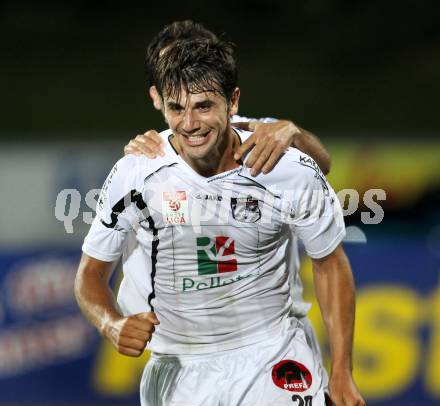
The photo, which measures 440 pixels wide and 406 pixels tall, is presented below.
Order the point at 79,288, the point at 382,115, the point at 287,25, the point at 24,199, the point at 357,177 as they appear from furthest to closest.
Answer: the point at 287,25 < the point at 382,115 < the point at 357,177 < the point at 24,199 < the point at 79,288

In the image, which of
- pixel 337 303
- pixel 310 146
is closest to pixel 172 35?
pixel 310 146

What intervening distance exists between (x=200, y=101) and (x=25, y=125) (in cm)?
705

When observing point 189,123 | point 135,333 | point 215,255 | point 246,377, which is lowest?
point 246,377

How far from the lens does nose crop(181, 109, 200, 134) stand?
300cm

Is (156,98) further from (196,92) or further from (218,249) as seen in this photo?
(218,249)

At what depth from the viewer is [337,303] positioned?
10.5 ft

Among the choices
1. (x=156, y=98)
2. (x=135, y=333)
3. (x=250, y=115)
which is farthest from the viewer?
(x=250, y=115)

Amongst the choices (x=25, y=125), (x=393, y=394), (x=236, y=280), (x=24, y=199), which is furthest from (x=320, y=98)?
(x=236, y=280)

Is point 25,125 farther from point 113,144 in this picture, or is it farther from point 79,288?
point 79,288

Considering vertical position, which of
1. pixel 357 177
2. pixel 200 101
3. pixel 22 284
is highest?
pixel 200 101

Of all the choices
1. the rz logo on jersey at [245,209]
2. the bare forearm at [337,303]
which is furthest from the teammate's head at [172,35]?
the bare forearm at [337,303]

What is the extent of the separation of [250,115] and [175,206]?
649cm

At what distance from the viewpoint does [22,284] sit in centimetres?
611

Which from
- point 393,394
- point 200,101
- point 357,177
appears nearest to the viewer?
point 200,101
